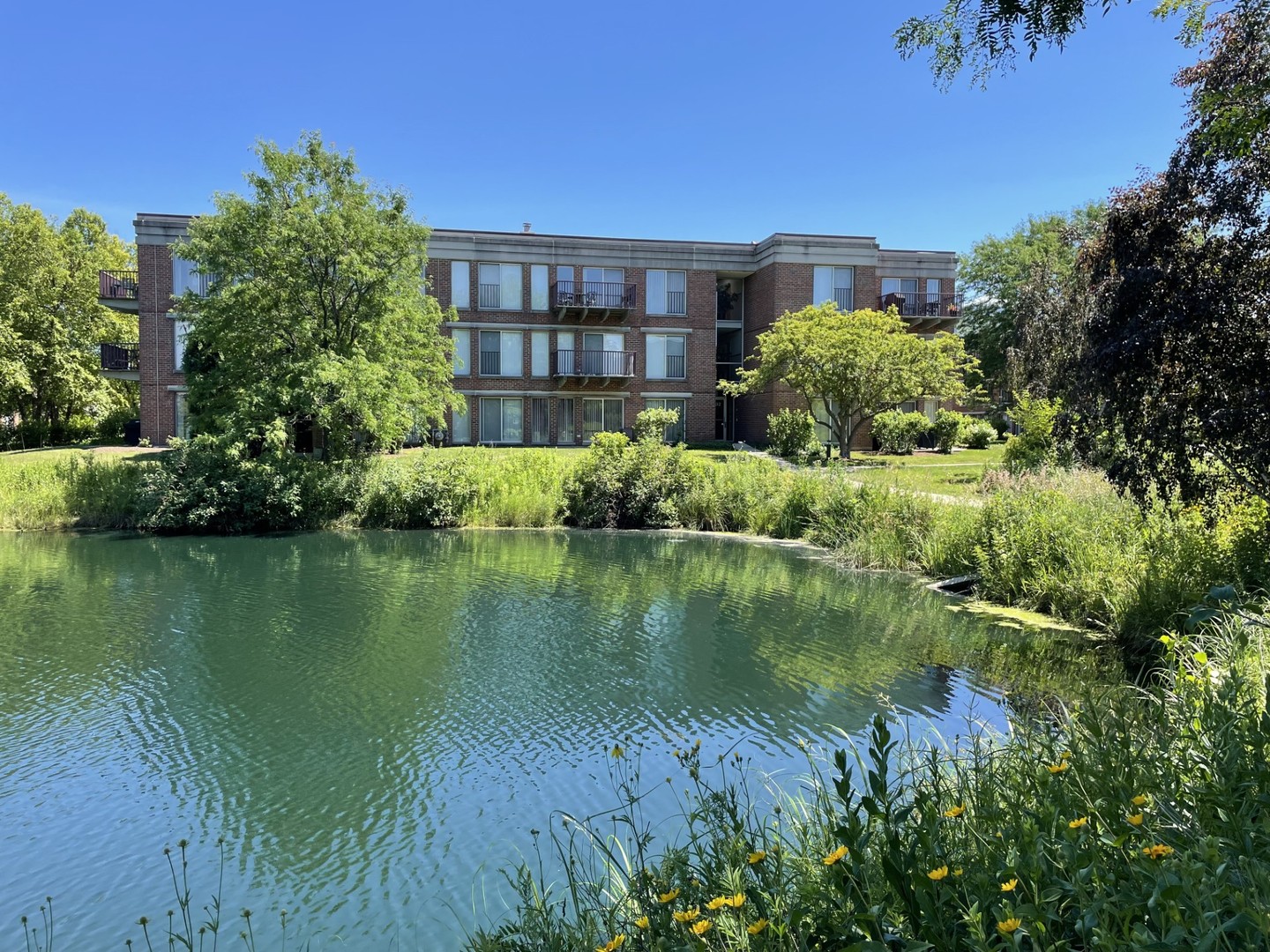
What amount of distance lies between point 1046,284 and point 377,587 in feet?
74.0


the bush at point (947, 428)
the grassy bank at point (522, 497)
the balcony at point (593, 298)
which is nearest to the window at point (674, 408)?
the balcony at point (593, 298)

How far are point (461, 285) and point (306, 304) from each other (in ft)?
41.3

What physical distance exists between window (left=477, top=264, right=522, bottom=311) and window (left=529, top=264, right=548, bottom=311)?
0.50 m

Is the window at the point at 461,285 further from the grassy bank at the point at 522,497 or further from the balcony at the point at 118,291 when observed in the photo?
the grassy bank at the point at 522,497

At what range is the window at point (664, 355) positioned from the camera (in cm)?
3638

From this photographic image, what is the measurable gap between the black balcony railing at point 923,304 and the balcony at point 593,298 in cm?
1102

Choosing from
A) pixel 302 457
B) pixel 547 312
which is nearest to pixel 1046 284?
pixel 547 312

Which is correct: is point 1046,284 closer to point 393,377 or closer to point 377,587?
point 393,377

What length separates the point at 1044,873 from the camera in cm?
276

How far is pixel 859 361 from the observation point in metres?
25.3

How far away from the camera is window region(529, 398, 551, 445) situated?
35625mm

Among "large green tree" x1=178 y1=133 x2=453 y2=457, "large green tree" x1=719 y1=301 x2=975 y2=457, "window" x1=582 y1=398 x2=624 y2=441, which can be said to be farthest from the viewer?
"window" x1=582 y1=398 x2=624 y2=441

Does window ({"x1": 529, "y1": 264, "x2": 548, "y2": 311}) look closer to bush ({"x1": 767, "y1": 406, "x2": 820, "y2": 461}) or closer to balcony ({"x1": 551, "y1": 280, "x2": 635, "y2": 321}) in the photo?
balcony ({"x1": 551, "y1": 280, "x2": 635, "y2": 321})

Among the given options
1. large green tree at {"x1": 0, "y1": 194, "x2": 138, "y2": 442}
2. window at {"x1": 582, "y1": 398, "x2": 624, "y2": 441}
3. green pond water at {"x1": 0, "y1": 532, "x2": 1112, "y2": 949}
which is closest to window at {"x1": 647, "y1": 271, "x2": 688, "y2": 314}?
window at {"x1": 582, "y1": 398, "x2": 624, "y2": 441}
